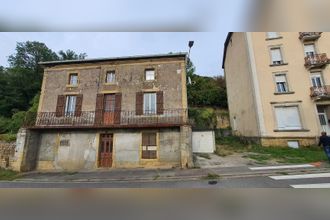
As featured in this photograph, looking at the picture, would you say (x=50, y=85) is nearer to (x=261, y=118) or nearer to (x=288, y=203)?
(x=288, y=203)

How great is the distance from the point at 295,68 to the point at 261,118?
545 centimetres

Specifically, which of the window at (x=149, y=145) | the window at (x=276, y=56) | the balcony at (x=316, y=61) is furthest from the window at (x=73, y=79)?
the balcony at (x=316, y=61)


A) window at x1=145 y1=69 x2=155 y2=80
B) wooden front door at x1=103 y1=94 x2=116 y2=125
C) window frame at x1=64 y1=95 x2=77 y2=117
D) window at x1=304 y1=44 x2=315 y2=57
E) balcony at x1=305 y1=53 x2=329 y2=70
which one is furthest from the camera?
window at x1=304 y1=44 x2=315 y2=57

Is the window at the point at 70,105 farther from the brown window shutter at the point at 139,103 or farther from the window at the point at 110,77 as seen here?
the brown window shutter at the point at 139,103

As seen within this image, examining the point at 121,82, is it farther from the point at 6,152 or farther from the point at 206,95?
the point at 206,95

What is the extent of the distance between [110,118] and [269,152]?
11595mm

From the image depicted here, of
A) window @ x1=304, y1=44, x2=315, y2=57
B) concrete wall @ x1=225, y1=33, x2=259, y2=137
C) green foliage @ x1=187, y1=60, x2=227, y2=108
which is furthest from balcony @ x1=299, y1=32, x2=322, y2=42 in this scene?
green foliage @ x1=187, y1=60, x2=227, y2=108

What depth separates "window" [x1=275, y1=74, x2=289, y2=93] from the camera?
14430 mm

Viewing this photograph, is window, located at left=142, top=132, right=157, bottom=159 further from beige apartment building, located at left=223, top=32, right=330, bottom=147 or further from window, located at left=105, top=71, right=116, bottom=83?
beige apartment building, located at left=223, top=32, right=330, bottom=147

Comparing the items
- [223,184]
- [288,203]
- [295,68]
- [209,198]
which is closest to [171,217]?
[209,198]

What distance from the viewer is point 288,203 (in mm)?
4012

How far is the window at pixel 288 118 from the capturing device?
44.4ft

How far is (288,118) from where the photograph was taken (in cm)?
1370

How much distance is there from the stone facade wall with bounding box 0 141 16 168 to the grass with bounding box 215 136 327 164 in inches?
567
